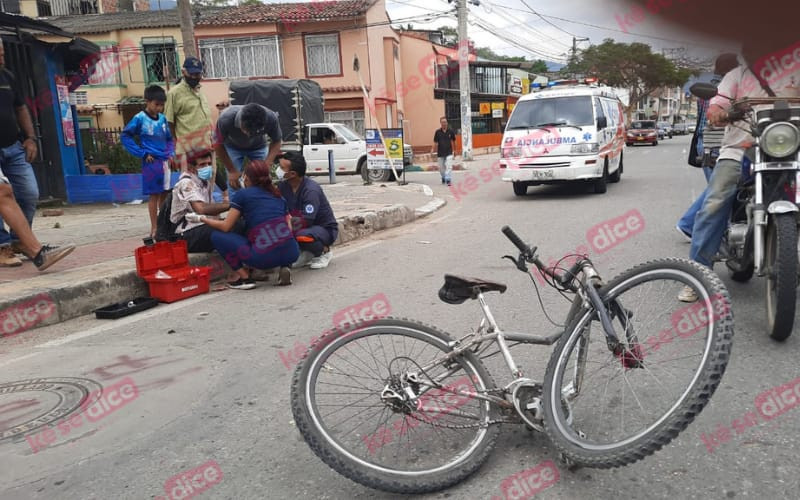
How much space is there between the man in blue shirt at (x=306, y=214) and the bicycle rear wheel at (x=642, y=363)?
4.13 metres

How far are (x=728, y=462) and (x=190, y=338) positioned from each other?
338 cm

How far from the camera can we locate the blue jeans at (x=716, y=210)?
13.5 feet

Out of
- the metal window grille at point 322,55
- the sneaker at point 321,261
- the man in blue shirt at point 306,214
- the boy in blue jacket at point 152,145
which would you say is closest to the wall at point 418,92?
→ the metal window grille at point 322,55

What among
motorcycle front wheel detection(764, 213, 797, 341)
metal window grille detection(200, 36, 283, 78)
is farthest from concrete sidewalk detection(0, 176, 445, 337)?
metal window grille detection(200, 36, 283, 78)

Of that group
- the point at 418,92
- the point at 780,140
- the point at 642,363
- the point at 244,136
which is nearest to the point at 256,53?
the point at 418,92

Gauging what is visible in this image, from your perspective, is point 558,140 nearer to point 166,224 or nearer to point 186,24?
point 166,224

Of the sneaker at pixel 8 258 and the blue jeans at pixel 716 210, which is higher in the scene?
the blue jeans at pixel 716 210

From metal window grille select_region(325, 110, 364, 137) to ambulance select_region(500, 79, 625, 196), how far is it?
16993 mm

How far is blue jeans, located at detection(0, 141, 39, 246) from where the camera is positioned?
5.64 meters

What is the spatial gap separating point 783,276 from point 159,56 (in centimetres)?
2947

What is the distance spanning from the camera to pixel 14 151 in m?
5.66

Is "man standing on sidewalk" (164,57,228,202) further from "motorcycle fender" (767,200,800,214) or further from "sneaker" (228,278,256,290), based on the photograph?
"motorcycle fender" (767,200,800,214)

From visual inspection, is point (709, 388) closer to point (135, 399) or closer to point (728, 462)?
point (728, 462)

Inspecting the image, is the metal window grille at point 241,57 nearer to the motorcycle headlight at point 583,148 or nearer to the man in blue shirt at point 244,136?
the motorcycle headlight at point 583,148
